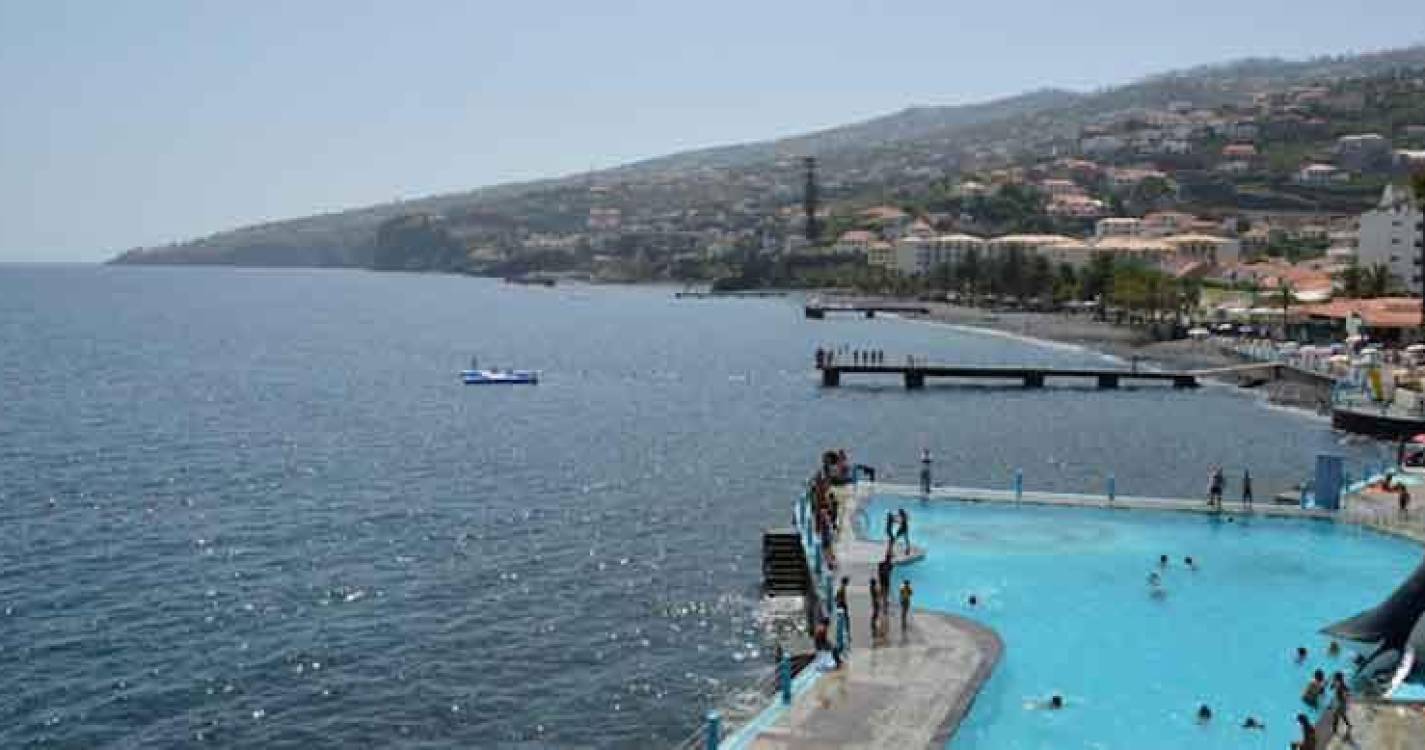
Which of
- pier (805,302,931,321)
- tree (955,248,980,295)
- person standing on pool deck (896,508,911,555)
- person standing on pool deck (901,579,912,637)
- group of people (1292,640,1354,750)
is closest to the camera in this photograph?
group of people (1292,640,1354,750)

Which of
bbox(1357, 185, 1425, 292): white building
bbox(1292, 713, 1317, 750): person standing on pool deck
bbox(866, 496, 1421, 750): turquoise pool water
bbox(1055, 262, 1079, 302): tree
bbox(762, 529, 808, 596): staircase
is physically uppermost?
bbox(1357, 185, 1425, 292): white building

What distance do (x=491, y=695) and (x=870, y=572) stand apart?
9.00 metres

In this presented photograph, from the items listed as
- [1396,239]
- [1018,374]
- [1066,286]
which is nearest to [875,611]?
[1018,374]

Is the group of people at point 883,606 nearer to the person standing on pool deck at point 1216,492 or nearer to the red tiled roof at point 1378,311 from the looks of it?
the person standing on pool deck at point 1216,492

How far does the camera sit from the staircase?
36438 mm

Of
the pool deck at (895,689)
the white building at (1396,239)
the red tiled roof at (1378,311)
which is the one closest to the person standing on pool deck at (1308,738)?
the pool deck at (895,689)

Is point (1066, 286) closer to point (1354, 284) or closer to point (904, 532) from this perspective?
point (1354, 284)

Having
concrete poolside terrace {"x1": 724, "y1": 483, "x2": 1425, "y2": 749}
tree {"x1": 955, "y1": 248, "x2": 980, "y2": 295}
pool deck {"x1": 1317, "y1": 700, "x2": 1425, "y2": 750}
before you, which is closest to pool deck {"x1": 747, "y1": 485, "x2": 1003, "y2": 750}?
concrete poolside terrace {"x1": 724, "y1": 483, "x2": 1425, "y2": 749}

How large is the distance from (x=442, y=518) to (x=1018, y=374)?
51.0m

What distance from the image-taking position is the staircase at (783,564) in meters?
36.4

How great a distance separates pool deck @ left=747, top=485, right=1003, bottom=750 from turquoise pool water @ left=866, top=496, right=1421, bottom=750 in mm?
485

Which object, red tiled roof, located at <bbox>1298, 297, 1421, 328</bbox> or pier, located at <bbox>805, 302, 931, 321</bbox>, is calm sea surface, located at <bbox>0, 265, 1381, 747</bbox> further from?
pier, located at <bbox>805, 302, 931, 321</bbox>

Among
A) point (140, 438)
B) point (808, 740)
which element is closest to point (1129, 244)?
point (140, 438)

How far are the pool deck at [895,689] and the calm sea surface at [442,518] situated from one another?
4.31 m
